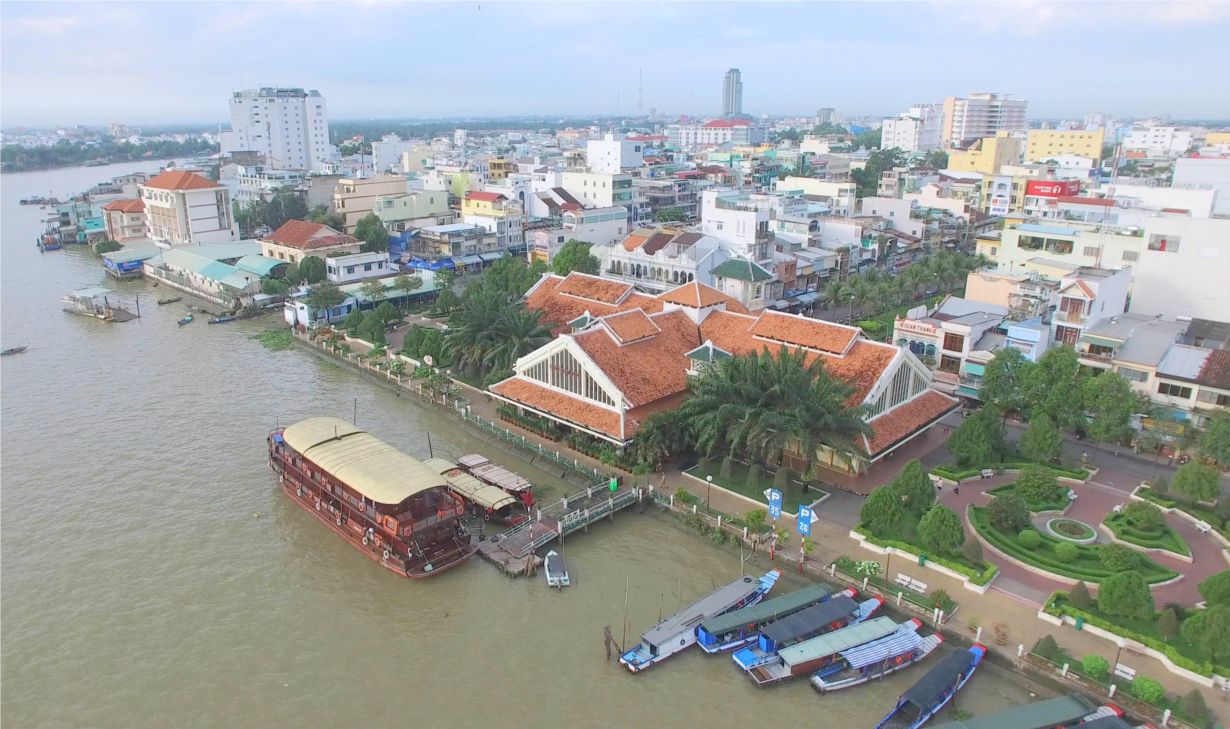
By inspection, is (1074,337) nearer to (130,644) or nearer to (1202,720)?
(1202,720)

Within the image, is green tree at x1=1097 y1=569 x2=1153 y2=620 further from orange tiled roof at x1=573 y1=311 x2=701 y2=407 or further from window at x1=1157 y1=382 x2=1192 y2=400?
orange tiled roof at x1=573 y1=311 x2=701 y2=407

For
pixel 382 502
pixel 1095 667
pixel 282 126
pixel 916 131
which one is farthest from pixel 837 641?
pixel 916 131

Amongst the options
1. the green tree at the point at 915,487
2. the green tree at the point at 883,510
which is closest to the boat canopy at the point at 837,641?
the green tree at the point at 883,510

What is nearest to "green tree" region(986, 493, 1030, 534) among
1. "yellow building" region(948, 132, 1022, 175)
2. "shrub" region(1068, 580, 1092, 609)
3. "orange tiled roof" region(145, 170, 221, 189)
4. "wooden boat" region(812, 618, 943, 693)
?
"shrub" region(1068, 580, 1092, 609)

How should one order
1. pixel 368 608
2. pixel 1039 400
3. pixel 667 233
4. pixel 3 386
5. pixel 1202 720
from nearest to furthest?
pixel 1202 720
pixel 368 608
pixel 1039 400
pixel 3 386
pixel 667 233

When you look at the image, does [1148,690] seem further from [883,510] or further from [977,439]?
[977,439]

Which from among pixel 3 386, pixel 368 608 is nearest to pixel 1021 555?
pixel 368 608
